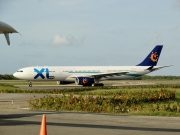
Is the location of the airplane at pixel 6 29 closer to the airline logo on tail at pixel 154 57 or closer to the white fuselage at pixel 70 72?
the white fuselage at pixel 70 72

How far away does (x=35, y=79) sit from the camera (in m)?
66.9

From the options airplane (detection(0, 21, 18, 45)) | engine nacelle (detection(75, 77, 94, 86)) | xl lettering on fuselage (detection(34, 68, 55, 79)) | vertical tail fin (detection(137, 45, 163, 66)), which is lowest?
engine nacelle (detection(75, 77, 94, 86))

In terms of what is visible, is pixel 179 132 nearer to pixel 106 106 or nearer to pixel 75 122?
pixel 75 122

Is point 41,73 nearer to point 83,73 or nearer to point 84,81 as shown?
point 84,81

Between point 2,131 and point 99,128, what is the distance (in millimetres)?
3350

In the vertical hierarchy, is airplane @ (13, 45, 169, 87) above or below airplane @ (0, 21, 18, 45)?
above

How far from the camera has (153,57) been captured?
75.5m

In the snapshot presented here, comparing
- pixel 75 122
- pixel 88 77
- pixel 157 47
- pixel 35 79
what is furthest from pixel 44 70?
pixel 75 122

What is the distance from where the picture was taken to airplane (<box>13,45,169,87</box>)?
218 ft

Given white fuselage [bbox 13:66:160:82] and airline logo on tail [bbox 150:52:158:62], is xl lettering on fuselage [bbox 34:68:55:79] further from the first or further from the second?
airline logo on tail [bbox 150:52:158:62]

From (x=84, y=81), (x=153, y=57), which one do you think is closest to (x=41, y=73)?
(x=84, y=81)

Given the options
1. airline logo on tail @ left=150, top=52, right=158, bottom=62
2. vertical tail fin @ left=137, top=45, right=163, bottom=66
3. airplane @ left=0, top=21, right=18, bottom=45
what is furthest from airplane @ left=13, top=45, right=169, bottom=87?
airplane @ left=0, top=21, right=18, bottom=45

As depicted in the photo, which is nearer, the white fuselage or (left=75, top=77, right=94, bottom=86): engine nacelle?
(left=75, top=77, right=94, bottom=86): engine nacelle

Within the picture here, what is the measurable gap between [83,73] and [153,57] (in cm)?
1390
